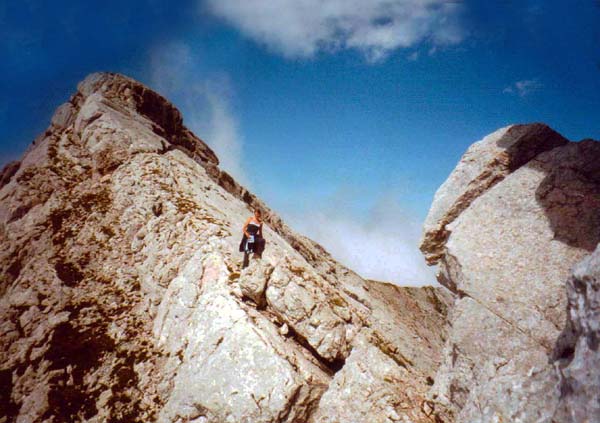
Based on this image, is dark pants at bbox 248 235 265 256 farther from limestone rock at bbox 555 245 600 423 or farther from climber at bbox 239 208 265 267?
limestone rock at bbox 555 245 600 423

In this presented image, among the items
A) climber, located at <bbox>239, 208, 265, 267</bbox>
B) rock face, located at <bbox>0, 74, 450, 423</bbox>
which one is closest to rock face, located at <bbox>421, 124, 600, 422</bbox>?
rock face, located at <bbox>0, 74, 450, 423</bbox>

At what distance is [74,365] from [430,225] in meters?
21.2

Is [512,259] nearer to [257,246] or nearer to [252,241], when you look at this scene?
[257,246]

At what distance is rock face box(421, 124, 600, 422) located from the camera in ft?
36.5

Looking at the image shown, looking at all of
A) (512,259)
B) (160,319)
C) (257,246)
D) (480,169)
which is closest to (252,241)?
(257,246)

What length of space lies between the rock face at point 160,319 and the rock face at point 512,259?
3.25 metres

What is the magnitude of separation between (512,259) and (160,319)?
18502 millimetres

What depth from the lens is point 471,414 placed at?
9648 mm

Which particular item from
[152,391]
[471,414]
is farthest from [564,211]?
[152,391]

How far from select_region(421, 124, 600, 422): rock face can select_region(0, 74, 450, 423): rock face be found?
10.7 feet

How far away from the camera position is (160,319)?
1465cm

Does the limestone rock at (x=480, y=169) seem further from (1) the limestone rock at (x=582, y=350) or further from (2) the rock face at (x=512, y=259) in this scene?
(1) the limestone rock at (x=582, y=350)

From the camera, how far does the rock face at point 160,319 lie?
11.5 meters

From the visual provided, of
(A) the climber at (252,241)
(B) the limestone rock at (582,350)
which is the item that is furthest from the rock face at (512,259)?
(A) the climber at (252,241)
